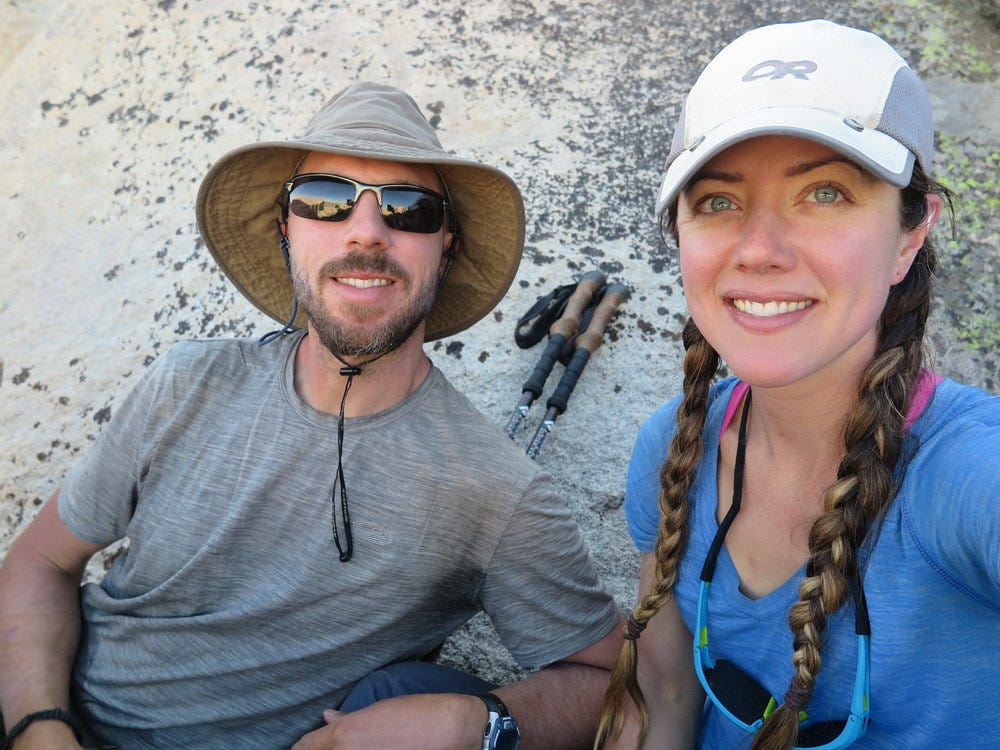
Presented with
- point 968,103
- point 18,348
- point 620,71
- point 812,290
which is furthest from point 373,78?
point 812,290

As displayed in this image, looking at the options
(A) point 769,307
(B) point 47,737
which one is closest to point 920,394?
(A) point 769,307

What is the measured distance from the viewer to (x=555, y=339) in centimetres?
387

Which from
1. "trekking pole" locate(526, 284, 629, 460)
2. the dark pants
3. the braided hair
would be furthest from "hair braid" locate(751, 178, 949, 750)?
"trekking pole" locate(526, 284, 629, 460)

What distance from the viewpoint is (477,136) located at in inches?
188

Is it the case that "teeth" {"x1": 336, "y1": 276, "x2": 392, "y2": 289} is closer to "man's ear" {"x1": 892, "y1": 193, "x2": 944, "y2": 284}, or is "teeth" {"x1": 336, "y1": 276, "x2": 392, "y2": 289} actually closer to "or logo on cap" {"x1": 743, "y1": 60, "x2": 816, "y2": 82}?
"or logo on cap" {"x1": 743, "y1": 60, "x2": 816, "y2": 82}

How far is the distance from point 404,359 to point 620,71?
298cm

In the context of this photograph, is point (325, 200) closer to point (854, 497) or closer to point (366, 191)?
point (366, 191)

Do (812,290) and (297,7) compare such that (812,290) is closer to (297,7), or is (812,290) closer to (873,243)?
(873,243)

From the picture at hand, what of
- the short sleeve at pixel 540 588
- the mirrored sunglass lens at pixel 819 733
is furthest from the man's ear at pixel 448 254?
the mirrored sunglass lens at pixel 819 733

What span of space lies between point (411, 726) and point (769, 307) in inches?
57.0

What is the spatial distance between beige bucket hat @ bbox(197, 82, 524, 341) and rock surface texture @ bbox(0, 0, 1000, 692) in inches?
38.2

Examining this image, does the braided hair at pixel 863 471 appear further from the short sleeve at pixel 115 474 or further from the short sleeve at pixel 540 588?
the short sleeve at pixel 115 474

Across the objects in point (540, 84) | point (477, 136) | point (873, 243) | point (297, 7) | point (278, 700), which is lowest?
point (278, 700)

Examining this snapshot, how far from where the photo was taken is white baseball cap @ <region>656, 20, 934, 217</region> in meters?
1.64
